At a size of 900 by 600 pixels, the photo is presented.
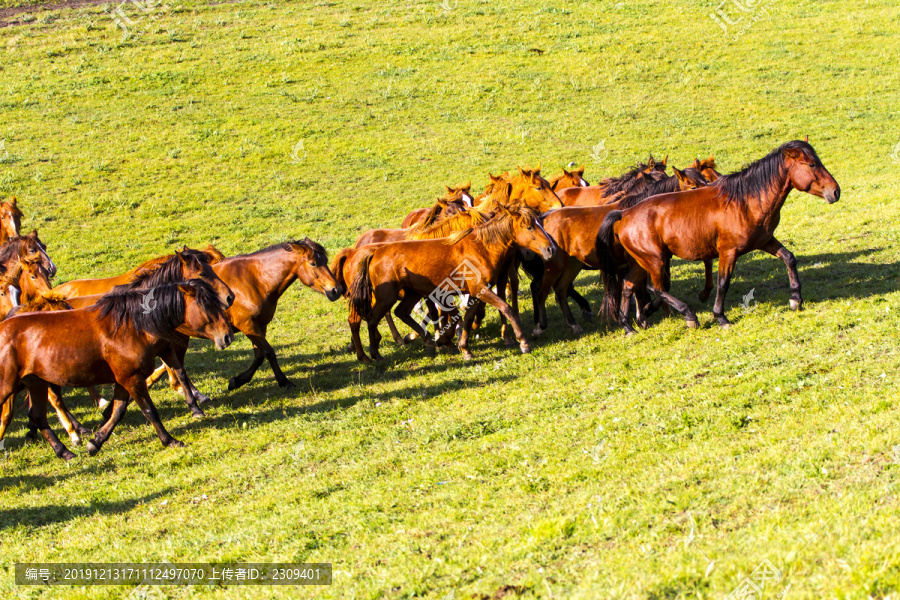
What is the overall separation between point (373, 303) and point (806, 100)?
27354mm

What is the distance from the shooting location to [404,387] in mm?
10773

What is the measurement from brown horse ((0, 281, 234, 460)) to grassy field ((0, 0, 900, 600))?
34.9 inches

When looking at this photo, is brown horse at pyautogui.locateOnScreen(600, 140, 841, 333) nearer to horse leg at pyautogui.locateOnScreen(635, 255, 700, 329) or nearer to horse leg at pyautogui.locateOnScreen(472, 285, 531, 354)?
horse leg at pyautogui.locateOnScreen(635, 255, 700, 329)

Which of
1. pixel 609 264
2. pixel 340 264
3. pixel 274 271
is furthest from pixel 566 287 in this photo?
pixel 274 271

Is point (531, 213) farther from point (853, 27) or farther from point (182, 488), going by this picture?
point (853, 27)

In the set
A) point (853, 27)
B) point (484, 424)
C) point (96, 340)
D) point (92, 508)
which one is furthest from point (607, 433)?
point (853, 27)

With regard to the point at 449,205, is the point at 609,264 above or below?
below

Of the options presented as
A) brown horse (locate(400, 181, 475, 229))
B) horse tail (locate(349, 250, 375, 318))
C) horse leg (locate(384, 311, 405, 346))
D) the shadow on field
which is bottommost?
horse leg (locate(384, 311, 405, 346))

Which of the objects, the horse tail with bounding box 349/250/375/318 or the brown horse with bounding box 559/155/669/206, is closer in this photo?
the horse tail with bounding box 349/250/375/318

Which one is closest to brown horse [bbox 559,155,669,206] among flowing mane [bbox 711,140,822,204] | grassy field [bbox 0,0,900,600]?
grassy field [bbox 0,0,900,600]

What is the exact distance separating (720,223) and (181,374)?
810 centimetres

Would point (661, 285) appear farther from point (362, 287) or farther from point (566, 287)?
point (362, 287)

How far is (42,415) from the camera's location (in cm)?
962

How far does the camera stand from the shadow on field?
7848 millimetres
